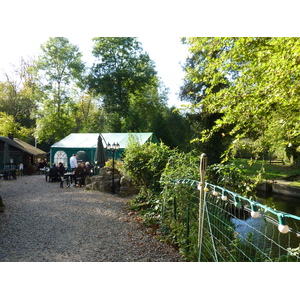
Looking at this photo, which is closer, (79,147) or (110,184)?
(110,184)

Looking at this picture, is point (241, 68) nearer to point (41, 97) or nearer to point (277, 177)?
point (277, 177)

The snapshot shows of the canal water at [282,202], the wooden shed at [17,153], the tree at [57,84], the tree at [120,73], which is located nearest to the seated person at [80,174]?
the tree at [120,73]

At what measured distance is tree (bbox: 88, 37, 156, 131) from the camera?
12218mm

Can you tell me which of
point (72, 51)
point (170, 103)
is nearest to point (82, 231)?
point (72, 51)

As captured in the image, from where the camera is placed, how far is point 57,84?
1600 cm

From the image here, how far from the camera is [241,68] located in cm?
340

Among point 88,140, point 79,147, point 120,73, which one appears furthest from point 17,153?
point 120,73

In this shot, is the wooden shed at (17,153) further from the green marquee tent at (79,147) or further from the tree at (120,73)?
the tree at (120,73)

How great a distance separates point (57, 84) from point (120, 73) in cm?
495

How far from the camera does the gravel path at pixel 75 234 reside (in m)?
3.10

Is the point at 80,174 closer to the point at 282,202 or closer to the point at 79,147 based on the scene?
the point at 79,147

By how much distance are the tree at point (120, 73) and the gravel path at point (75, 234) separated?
25.3 ft
